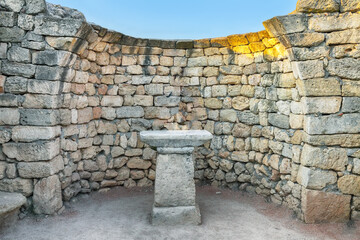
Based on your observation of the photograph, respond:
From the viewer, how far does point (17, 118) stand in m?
3.76

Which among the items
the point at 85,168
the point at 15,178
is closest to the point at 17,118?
the point at 15,178

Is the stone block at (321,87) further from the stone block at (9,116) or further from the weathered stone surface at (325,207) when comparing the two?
the stone block at (9,116)

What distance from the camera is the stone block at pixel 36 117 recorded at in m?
3.77

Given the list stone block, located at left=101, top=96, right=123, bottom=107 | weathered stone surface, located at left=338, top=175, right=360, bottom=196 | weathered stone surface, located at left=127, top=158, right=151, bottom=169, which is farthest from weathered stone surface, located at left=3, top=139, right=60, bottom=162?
weathered stone surface, located at left=338, top=175, right=360, bottom=196

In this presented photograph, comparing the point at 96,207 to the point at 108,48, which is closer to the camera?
the point at 96,207

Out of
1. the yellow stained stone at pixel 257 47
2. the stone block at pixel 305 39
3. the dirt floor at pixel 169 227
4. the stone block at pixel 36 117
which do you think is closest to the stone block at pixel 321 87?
the stone block at pixel 305 39

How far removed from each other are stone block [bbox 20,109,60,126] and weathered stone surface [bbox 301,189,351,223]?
355cm

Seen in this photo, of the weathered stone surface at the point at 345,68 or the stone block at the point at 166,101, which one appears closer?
the weathered stone surface at the point at 345,68

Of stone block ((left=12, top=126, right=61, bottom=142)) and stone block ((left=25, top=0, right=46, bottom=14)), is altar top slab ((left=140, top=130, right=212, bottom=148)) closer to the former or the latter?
stone block ((left=12, top=126, right=61, bottom=142))

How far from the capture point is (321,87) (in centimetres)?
357

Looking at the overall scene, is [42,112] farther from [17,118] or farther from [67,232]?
[67,232]

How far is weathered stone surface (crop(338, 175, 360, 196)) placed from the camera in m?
3.61

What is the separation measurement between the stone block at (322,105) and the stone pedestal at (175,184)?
1.32 m

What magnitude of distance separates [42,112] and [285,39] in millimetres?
3365
